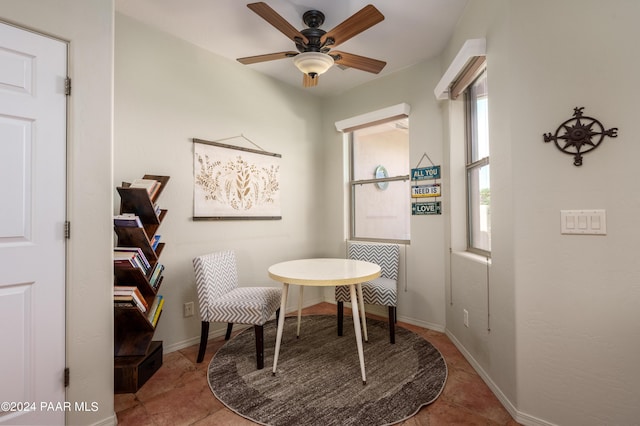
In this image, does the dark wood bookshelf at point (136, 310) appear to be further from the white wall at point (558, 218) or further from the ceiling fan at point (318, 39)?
the white wall at point (558, 218)

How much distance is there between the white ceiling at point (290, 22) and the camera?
7.16 feet

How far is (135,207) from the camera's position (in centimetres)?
203

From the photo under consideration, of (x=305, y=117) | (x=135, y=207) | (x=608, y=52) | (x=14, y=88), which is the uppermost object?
(x=305, y=117)

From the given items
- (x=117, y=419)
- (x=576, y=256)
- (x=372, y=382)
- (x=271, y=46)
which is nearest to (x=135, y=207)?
(x=117, y=419)

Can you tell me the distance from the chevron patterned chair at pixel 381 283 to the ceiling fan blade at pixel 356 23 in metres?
1.97

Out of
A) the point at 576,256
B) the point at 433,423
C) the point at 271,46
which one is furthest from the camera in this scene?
the point at 271,46

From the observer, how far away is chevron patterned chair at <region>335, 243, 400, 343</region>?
2.63 meters

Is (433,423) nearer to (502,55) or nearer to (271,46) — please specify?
(502,55)

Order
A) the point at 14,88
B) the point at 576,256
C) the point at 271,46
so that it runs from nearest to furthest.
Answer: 1. the point at 14,88
2. the point at 576,256
3. the point at 271,46

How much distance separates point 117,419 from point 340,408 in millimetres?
1247

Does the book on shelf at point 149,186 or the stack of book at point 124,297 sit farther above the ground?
the book on shelf at point 149,186

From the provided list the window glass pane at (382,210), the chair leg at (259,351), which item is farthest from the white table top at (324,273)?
the window glass pane at (382,210)

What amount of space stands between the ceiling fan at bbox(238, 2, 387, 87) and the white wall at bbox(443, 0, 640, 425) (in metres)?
0.82

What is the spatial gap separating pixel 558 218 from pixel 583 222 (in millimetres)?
97
